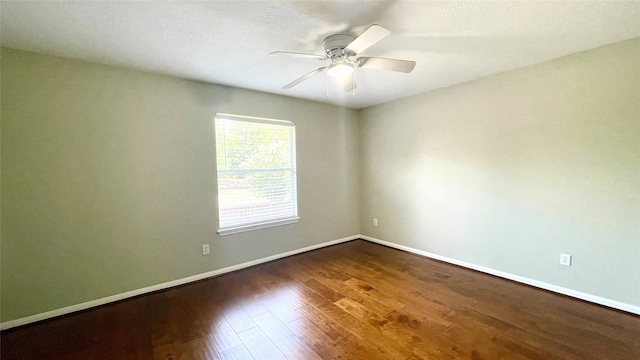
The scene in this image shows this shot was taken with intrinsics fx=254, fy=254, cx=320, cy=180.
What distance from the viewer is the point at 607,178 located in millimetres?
2307

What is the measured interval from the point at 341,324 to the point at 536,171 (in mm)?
2543

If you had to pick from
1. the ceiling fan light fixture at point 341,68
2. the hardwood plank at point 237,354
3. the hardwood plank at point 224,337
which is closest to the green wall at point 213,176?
the hardwood plank at point 224,337

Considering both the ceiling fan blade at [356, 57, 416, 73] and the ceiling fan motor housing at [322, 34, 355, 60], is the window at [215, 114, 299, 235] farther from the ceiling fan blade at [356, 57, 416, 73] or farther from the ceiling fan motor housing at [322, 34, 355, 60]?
the ceiling fan blade at [356, 57, 416, 73]

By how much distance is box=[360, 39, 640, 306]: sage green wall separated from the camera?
2238mm

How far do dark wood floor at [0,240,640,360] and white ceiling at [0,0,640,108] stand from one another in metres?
2.35

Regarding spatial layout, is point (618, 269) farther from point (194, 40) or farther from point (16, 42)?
point (16, 42)

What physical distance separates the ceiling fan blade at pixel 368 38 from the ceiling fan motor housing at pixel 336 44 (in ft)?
0.32

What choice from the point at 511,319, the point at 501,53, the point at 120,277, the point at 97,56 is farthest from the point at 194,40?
the point at 511,319

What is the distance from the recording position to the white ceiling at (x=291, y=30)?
1658 millimetres

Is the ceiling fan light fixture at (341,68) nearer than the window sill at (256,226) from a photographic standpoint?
Yes

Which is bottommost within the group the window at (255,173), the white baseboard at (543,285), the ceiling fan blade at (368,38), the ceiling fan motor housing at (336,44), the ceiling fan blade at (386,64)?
the white baseboard at (543,285)

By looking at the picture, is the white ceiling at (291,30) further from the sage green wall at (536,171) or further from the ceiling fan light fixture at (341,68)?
the sage green wall at (536,171)

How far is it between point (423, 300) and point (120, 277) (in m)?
3.04

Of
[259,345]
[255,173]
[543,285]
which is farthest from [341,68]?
[543,285]
